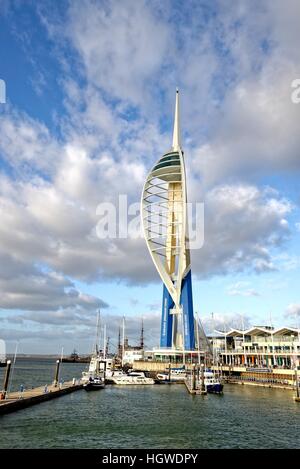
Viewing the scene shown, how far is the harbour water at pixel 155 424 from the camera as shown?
20062mm

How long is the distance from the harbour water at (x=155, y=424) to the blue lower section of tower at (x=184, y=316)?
43793 mm

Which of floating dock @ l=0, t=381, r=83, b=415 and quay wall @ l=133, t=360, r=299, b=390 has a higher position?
quay wall @ l=133, t=360, r=299, b=390

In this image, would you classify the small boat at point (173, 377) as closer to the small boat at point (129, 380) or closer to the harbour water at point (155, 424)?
the small boat at point (129, 380)

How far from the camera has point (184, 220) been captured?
8069cm

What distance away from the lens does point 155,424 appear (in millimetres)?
25016

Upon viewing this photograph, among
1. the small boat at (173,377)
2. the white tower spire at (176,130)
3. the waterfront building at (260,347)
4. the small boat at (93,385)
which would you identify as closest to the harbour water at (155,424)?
the small boat at (93,385)

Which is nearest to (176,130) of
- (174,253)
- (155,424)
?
(174,253)

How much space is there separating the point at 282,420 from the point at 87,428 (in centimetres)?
1374

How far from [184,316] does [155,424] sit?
193 ft

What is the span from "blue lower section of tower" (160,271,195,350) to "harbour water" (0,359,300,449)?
4379 centimetres

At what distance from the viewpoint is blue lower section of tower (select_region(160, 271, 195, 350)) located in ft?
269

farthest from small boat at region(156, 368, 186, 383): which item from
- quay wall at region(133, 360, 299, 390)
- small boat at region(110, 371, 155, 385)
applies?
quay wall at region(133, 360, 299, 390)

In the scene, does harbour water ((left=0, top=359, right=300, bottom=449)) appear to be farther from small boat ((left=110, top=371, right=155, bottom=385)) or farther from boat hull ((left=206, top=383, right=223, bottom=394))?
small boat ((left=110, top=371, right=155, bottom=385))

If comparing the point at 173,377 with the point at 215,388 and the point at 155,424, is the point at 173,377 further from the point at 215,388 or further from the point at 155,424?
the point at 155,424
